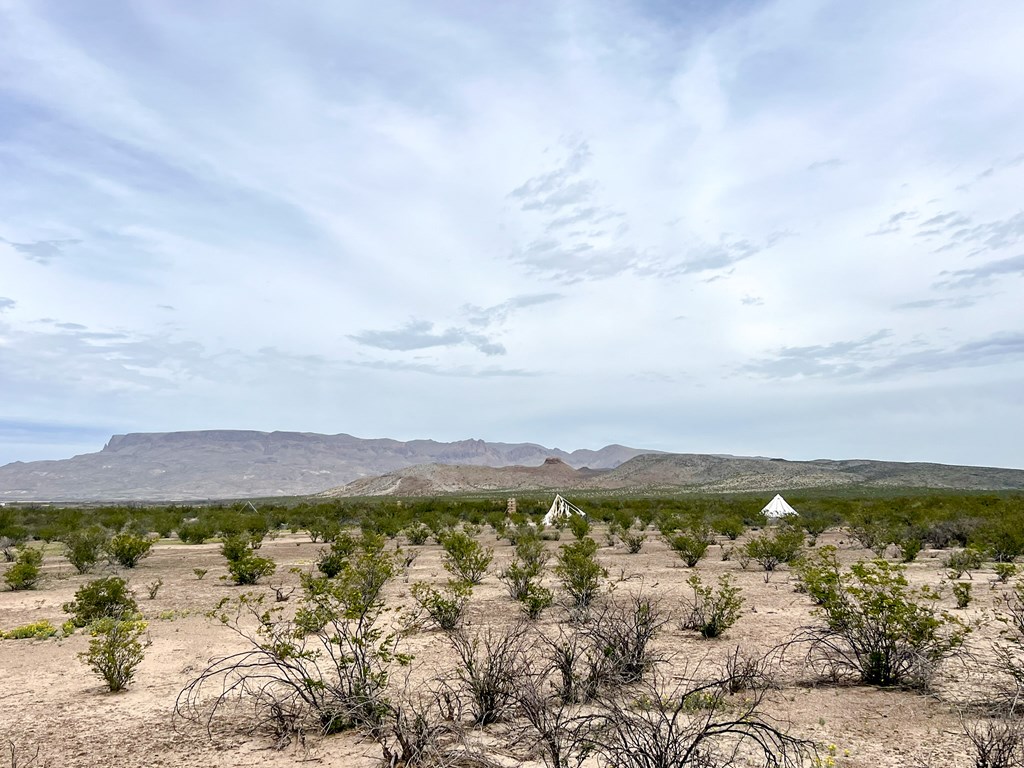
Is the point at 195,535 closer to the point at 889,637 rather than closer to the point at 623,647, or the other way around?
the point at 623,647

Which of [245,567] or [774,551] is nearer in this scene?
[245,567]

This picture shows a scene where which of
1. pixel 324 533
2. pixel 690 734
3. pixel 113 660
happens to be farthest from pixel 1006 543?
pixel 324 533

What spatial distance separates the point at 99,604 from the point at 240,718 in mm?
6416

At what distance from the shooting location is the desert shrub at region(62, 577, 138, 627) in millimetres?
11336

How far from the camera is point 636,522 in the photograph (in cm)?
3791

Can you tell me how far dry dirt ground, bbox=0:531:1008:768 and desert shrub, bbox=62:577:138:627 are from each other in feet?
1.23

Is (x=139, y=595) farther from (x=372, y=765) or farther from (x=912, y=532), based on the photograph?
(x=912, y=532)

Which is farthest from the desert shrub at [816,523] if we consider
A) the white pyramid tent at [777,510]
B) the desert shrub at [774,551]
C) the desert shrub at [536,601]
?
the desert shrub at [536,601]

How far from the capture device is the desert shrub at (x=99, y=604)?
11.3 metres

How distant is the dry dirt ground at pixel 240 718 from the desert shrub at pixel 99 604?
37 centimetres

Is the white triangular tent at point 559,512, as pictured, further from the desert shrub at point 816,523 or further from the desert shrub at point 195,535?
the desert shrub at point 195,535

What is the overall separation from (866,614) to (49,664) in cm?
1079

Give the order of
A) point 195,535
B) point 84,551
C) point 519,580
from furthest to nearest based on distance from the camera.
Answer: point 195,535, point 84,551, point 519,580

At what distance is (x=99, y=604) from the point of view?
11.6 meters
